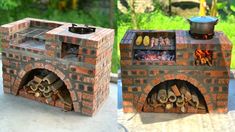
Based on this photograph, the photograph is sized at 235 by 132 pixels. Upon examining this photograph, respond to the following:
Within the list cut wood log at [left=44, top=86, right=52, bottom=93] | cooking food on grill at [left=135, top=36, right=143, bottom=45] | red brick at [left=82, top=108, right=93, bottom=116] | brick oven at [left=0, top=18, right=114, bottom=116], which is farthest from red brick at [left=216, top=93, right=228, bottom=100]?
cut wood log at [left=44, top=86, right=52, bottom=93]

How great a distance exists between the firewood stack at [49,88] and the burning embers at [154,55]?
37.3 inches

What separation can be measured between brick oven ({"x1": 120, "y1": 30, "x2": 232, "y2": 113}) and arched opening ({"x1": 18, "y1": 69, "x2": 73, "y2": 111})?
27.8 inches

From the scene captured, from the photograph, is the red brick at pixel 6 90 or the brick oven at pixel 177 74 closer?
the brick oven at pixel 177 74

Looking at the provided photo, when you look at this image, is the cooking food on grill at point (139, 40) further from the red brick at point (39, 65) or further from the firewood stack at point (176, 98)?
the red brick at point (39, 65)

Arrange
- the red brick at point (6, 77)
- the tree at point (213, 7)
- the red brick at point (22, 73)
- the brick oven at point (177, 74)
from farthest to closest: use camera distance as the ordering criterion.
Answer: the tree at point (213, 7)
the red brick at point (6, 77)
the red brick at point (22, 73)
the brick oven at point (177, 74)

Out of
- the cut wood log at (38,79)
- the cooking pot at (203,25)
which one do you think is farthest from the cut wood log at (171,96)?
the cut wood log at (38,79)

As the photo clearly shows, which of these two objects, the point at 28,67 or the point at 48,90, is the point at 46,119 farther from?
the point at 28,67

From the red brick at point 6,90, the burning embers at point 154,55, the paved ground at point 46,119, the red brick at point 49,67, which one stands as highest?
the burning embers at point 154,55

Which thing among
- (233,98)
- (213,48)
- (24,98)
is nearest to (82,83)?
(24,98)

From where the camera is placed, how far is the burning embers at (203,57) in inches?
168

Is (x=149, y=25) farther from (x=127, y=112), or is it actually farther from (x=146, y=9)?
(x=127, y=112)

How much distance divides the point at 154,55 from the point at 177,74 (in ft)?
1.16

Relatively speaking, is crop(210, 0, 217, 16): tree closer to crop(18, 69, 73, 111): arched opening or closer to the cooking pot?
the cooking pot

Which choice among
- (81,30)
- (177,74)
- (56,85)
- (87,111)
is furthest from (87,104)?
(177,74)
